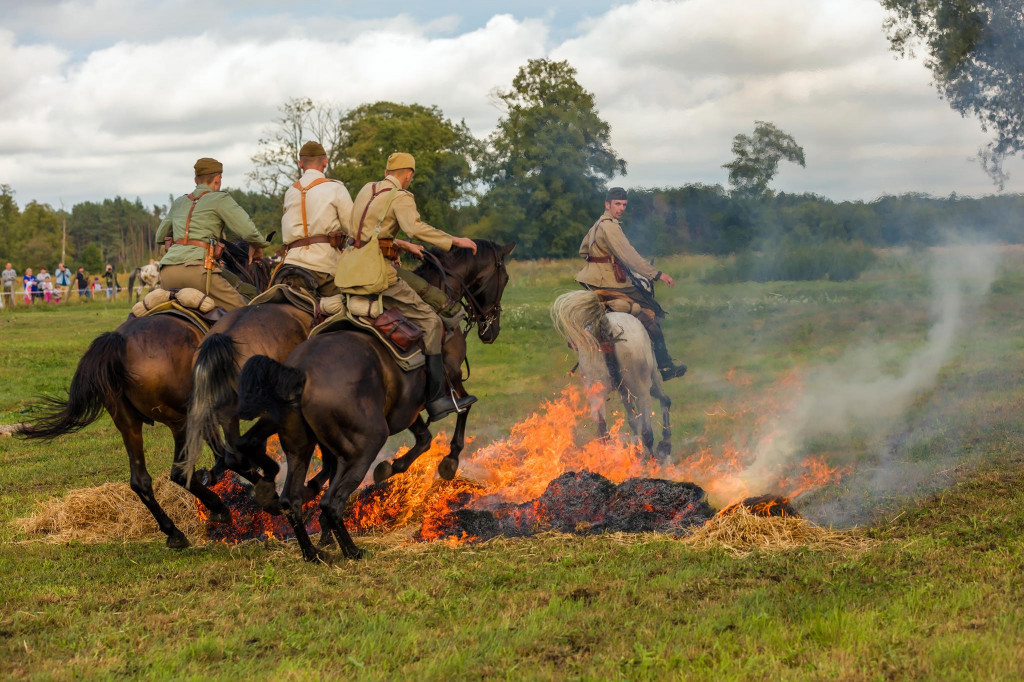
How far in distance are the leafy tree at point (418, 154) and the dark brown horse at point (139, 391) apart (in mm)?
47158

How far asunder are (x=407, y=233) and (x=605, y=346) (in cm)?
367

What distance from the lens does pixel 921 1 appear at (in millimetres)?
26688

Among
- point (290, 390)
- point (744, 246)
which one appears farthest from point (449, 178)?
point (290, 390)

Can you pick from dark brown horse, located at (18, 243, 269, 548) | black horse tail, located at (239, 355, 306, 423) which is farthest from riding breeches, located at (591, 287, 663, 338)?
black horse tail, located at (239, 355, 306, 423)

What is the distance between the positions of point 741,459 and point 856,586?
5.13 m

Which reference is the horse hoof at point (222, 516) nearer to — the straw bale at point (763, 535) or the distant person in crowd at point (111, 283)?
the straw bale at point (763, 535)

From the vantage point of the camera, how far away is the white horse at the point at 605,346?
11.6m

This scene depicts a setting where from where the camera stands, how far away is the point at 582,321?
11.7 m

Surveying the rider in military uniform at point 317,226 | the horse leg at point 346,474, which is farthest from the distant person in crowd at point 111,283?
the horse leg at point 346,474

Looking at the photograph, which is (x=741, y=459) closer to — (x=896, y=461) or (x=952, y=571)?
(x=896, y=461)

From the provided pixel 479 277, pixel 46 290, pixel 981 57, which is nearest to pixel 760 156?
pixel 981 57

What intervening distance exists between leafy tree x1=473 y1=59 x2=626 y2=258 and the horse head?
24.3m

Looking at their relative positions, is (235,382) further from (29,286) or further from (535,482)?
(29,286)

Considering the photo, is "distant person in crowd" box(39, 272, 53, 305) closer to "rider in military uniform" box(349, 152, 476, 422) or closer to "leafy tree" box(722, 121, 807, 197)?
"leafy tree" box(722, 121, 807, 197)
